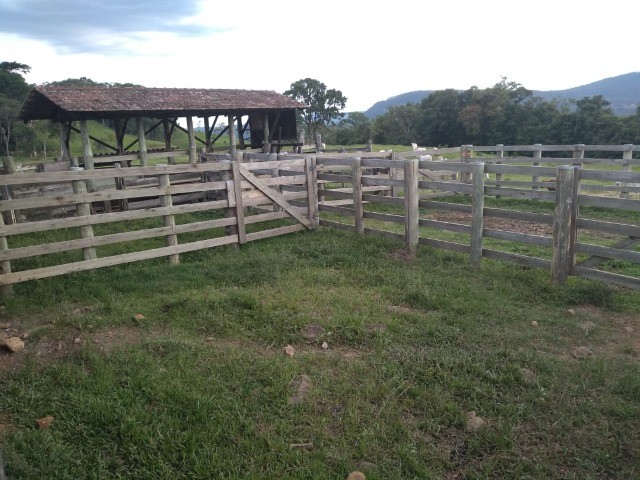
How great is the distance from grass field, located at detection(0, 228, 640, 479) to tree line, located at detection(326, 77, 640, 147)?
3800 centimetres

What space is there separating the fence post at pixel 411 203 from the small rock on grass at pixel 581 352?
11.6ft

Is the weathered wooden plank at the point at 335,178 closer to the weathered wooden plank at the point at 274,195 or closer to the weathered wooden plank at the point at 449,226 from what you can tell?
the weathered wooden plank at the point at 274,195

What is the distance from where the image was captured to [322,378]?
14.0ft

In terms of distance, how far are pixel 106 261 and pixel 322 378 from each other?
4.35m

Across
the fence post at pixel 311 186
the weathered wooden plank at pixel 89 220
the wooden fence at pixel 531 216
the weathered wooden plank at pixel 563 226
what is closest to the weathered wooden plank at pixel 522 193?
the wooden fence at pixel 531 216

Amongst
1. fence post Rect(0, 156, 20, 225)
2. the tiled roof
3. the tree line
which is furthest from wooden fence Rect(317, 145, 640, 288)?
the tree line

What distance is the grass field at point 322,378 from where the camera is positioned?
332 centimetres

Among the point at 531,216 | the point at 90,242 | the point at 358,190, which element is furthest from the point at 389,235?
the point at 90,242

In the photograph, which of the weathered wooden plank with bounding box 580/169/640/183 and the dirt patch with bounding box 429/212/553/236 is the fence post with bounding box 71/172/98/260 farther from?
the dirt patch with bounding box 429/212/553/236

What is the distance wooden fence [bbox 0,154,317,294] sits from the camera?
6660 mm

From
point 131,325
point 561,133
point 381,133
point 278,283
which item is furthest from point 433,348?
point 381,133

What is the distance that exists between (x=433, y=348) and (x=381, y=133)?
6277 cm

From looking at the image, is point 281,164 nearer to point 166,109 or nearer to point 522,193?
point 522,193

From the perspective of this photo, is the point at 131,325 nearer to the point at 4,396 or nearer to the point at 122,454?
the point at 4,396
